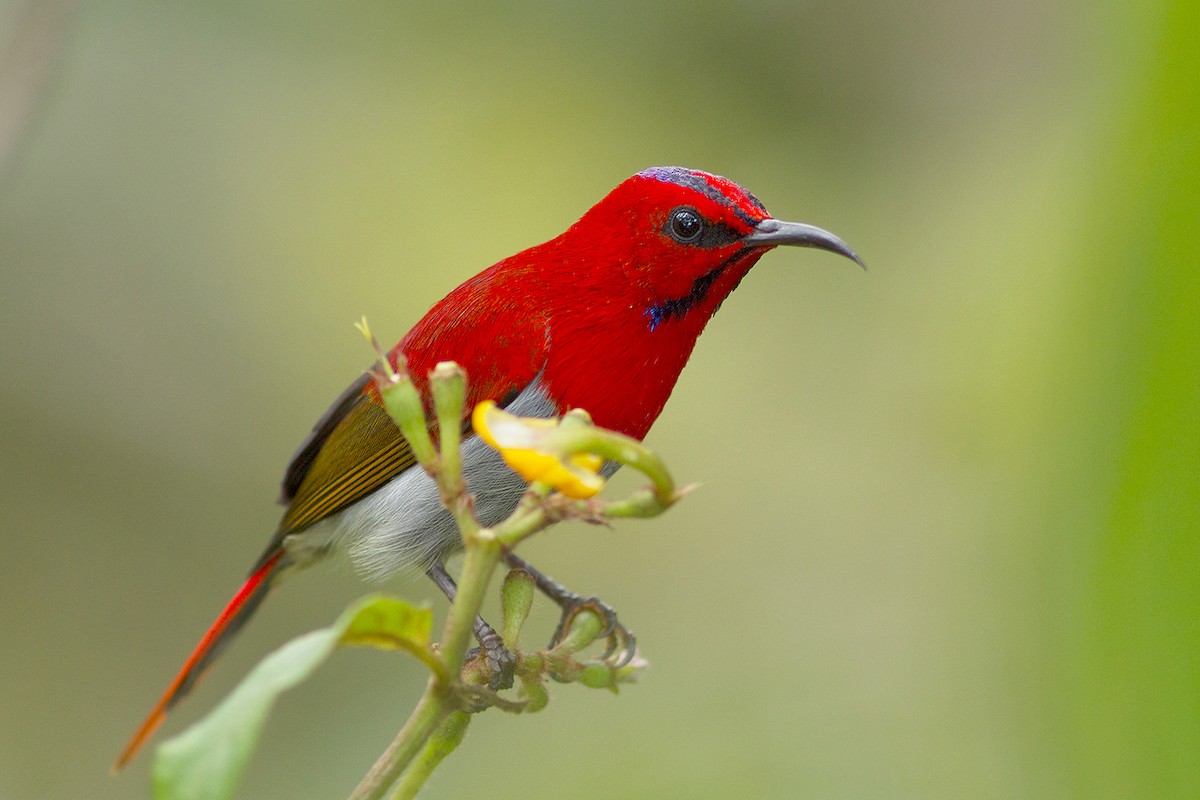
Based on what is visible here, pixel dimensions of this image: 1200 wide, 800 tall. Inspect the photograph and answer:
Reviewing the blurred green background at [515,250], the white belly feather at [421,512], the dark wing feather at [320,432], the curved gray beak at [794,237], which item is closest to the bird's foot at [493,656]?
the white belly feather at [421,512]

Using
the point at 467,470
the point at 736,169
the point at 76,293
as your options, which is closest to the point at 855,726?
the point at 467,470

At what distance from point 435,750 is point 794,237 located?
4.65 ft

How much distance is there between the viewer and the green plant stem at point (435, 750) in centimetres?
111

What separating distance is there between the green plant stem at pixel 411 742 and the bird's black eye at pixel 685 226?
1581mm

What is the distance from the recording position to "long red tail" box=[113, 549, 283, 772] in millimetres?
2430

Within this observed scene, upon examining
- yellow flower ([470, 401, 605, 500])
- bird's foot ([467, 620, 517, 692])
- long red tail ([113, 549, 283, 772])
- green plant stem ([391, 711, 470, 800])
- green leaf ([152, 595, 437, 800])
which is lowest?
long red tail ([113, 549, 283, 772])

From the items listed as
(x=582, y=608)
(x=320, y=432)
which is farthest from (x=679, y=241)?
(x=582, y=608)

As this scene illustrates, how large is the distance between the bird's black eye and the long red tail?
116 centimetres

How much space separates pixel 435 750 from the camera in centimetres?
118

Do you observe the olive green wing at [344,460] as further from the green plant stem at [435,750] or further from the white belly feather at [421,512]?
the green plant stem at [435,750]

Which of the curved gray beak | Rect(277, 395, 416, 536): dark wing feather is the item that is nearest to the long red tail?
Rect(277, 395, 416, 536): dark wing feather

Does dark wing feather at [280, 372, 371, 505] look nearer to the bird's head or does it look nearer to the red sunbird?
the red sunbird

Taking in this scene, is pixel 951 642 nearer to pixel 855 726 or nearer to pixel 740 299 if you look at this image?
pixel 855 726

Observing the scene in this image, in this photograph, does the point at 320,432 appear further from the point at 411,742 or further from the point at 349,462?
the point at 411,742
